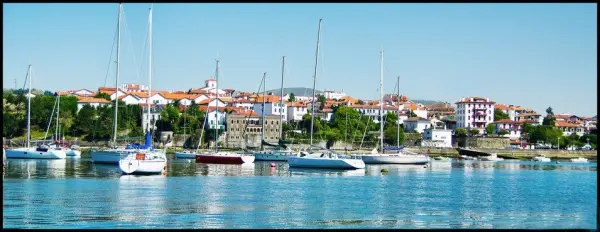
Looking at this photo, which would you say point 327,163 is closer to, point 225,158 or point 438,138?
point 225,158

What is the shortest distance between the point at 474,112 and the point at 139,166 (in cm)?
7312

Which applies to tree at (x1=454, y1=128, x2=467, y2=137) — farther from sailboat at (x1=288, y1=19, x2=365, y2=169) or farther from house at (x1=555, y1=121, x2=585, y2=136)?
sailboat at (x1=288, y1=19, x2=365, y2=169)

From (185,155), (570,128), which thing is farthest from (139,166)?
(570,128)

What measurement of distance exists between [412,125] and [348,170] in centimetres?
5354

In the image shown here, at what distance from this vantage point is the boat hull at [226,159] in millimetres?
44125

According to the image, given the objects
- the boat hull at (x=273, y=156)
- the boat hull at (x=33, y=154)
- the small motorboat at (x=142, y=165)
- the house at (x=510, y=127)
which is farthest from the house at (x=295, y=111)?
the small motorboat at (x=142, y=165)

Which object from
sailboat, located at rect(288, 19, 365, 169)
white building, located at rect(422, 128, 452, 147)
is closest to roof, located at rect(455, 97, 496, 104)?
white building, located at rect(422, 128, 452, 147)

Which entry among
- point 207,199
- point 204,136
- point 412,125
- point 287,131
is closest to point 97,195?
point 207,199

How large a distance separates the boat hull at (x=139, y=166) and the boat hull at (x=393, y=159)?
17788mm

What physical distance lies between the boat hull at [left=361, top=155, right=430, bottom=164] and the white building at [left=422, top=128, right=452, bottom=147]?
3339 cm

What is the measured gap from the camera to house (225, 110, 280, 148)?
71.4 metres

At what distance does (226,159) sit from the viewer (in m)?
44.2

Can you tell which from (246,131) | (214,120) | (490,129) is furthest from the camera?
(490,129)

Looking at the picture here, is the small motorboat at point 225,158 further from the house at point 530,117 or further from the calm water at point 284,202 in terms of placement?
the house at point 530,117
